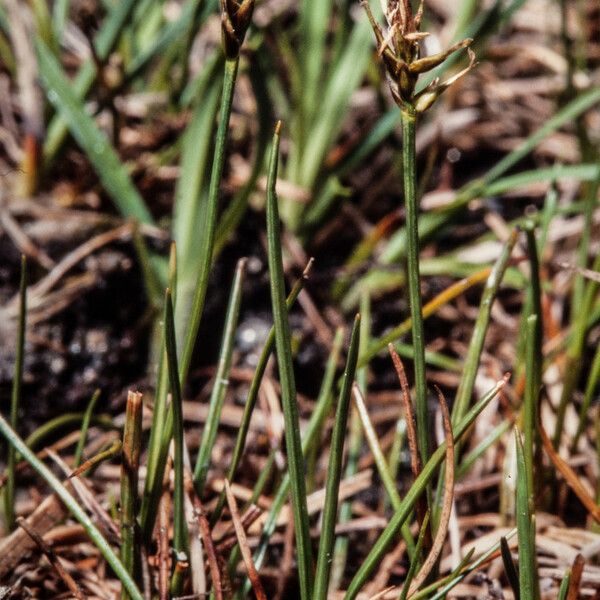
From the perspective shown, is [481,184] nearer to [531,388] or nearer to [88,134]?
[531,388]

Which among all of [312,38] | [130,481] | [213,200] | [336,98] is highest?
[312,38]

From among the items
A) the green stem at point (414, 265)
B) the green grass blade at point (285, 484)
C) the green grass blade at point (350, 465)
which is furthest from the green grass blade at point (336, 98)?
the green stem at point (414, 265)

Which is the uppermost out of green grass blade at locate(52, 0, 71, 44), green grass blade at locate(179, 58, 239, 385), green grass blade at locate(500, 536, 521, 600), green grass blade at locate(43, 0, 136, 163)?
green grass blade at locate(52, 0, 71, 44)

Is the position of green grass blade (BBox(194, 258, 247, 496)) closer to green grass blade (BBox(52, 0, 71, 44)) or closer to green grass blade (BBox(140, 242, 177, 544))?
green grass blade (BBox(140, 242, 177, 544))

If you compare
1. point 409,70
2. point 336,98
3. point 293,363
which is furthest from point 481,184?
point 409,70

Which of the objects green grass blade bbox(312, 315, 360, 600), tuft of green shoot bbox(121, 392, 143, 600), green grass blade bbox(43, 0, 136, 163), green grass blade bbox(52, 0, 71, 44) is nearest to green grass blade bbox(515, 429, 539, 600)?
green grass blade bbox(312, 315, 360, 600)

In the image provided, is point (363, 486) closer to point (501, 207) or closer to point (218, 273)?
point (218, 273)

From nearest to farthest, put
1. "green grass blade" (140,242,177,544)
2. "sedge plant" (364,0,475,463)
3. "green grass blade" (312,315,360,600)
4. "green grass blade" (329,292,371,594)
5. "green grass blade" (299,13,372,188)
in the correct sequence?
"sedge plant" (364,0,475,463) → "green grass blade" (312,315,360,600) → "green grass blade" (140,242,177,544) → "green grass blade" (329,292,371,594) → "green grass blade" (299,13,372,188)
